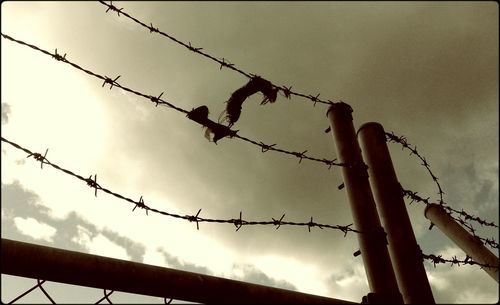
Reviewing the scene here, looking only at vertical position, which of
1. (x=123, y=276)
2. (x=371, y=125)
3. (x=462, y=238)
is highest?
(x=371, y=125)

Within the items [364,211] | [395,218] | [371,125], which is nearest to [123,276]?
[364,211]

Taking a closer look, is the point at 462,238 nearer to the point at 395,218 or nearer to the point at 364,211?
the point at 395,218

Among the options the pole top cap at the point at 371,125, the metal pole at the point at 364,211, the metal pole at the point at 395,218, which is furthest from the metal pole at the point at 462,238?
the metal pole at the point at 364,211

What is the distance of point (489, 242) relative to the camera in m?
3.62

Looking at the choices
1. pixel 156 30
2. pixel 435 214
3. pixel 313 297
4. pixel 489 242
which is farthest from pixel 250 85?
pixel 489 242

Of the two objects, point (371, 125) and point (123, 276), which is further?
point (371, 125)

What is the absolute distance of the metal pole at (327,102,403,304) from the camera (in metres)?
2.46

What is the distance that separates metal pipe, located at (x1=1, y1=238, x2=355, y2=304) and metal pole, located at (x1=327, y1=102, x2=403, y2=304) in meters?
0.97

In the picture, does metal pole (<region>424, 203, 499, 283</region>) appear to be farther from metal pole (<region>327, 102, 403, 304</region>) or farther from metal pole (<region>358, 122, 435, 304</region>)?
metal pole (<region>327, 102, 403, 304</region>)

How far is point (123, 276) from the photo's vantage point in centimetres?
149

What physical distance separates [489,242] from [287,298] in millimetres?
2788

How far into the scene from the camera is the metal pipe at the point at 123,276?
1.39m

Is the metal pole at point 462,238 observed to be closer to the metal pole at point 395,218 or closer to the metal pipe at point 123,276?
the metal pole at point 395,218

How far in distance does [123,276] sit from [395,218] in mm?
2095
